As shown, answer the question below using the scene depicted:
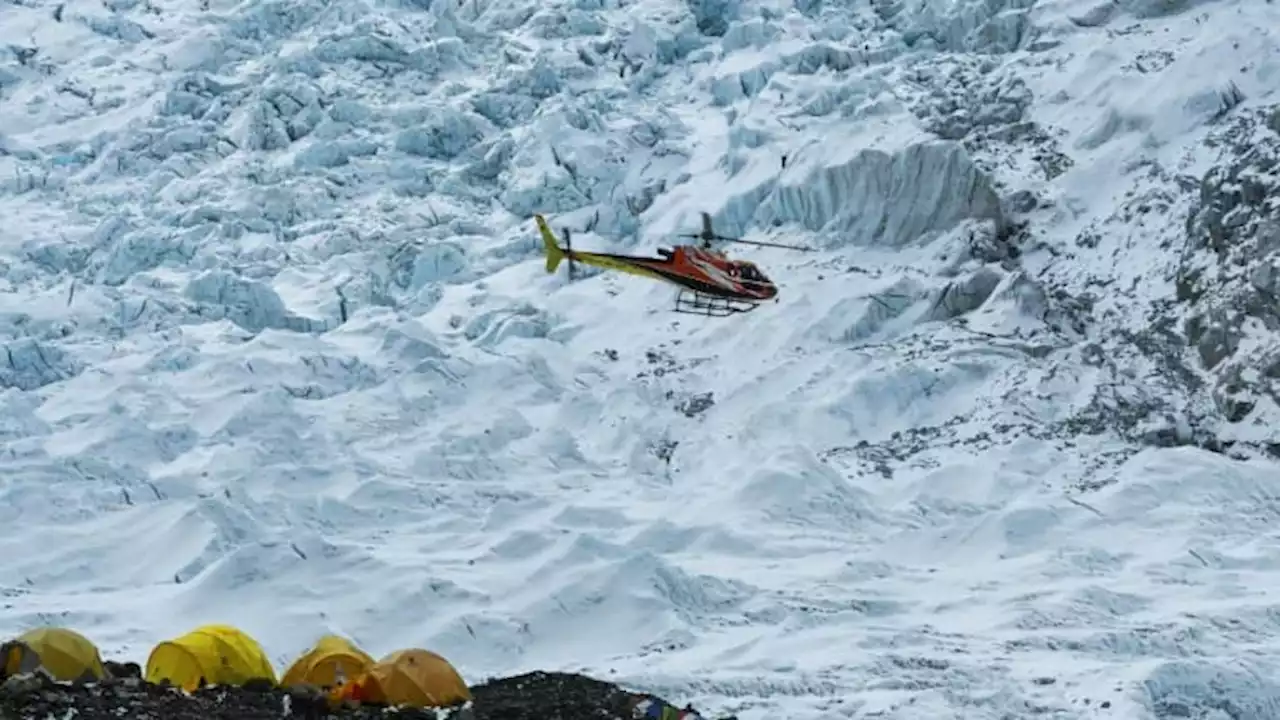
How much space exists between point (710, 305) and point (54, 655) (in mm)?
14077

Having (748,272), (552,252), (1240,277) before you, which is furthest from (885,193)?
(1240,277)

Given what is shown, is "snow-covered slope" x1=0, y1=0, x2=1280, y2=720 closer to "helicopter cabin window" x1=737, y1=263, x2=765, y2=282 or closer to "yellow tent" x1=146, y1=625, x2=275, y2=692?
"helicopter cabin window" x1=737, y1=263, x2=765, y2=282

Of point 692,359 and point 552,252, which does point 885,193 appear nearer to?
point 692,359

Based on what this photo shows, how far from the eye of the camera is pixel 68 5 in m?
44.2

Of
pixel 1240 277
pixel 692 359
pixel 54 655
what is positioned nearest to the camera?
pixel 54 655

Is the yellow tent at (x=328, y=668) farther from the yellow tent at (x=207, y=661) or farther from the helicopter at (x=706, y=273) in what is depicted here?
the helicopter at (x=706, y=273)

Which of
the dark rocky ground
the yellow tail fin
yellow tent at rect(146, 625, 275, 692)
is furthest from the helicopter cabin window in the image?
yellow tent at rect(146, 625, 275, 692)

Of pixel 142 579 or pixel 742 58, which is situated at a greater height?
pixel 742 58

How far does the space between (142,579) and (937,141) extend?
15.7 metres

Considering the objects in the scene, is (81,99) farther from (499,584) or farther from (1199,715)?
(1199,715)

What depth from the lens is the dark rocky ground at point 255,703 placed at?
554 inches

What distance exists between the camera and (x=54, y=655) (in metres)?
16.4

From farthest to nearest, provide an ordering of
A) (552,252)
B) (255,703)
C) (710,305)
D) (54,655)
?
(552,252)
(710,305)
(54,655)
(255,703)

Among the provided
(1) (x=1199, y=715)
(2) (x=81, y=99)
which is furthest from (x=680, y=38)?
(1) (x=1199, y=715)
